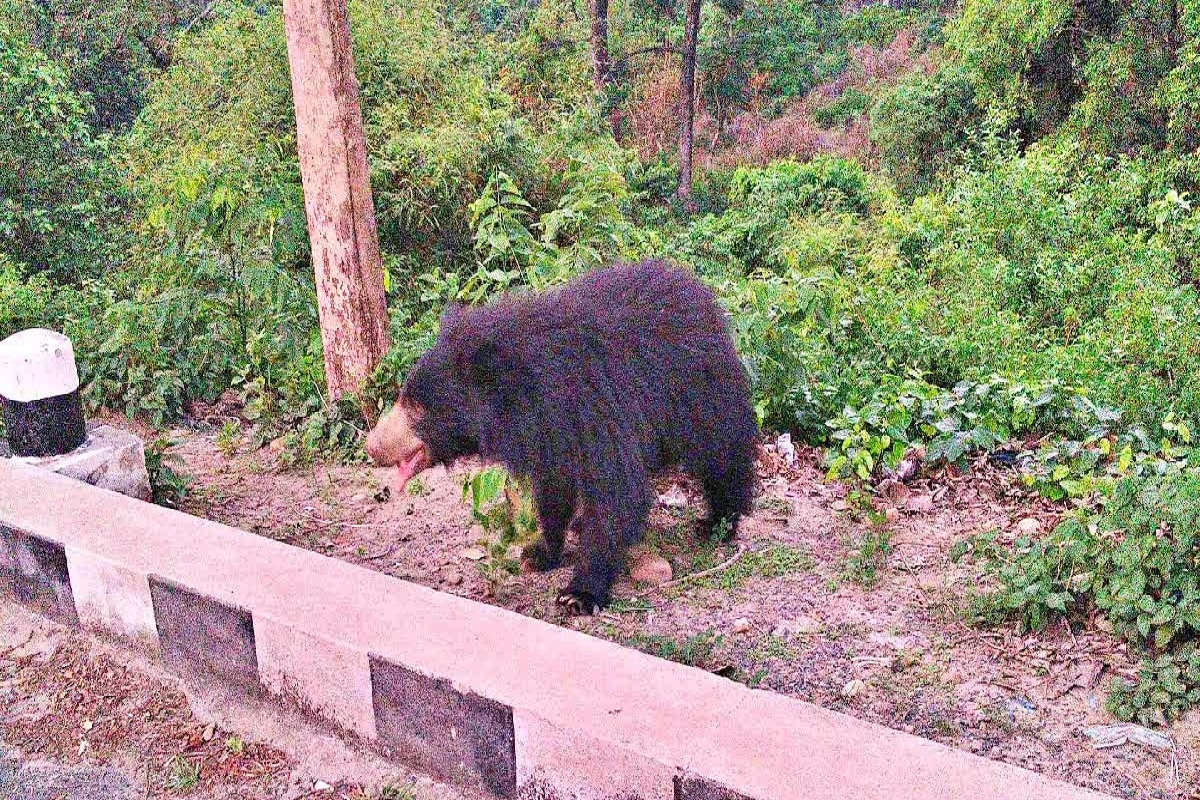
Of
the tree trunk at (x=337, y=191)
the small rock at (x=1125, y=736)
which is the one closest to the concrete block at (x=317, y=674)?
the small rock at (x=1125, y=736)

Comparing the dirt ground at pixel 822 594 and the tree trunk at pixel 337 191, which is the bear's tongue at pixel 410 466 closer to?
the dirt ground at pixel 822 594

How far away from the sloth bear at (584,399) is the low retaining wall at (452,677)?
55 centimetres

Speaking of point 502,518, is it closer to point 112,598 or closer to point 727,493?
→ point 727,493

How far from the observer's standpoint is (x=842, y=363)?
16.2 feet

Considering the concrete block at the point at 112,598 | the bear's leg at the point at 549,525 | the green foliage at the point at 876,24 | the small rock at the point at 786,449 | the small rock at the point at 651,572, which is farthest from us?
the green foliage at the point at 876,24

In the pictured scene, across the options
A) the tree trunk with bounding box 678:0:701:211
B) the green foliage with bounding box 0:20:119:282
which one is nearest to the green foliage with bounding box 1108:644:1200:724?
the green foliage with bounding box 0:20:119:282

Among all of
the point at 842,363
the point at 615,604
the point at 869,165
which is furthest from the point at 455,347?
the point at 869,165

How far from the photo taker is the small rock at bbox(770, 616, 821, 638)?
2.84m

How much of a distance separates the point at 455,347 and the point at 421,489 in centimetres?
124

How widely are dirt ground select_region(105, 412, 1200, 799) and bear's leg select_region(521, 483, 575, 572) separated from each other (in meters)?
0.05

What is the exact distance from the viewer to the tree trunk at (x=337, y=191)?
150 inches

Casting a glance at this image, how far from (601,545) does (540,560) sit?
46cm

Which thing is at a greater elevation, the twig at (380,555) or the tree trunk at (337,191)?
the tree trunk at (337,191)

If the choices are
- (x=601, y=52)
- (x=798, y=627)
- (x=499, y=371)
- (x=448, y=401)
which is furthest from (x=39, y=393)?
(x=601, y=52)
